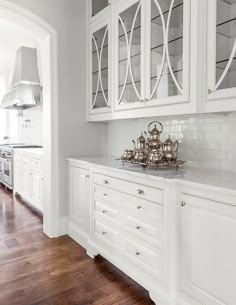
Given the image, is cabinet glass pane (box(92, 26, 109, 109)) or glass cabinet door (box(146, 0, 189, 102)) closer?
glass cabinet door (box(146, 0, 189, 102))

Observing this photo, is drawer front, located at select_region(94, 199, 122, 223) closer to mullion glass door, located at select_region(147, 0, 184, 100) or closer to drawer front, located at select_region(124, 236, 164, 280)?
drawer front, located at select_region(124, 236, 164, 280)

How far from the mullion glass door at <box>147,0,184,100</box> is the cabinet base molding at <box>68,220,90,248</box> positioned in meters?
1.56

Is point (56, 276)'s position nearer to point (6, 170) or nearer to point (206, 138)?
point (206, 138)

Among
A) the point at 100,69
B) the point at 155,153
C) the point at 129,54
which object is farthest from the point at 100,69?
the point at 155,153

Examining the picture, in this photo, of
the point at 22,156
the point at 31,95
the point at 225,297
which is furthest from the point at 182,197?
the point at 31,95

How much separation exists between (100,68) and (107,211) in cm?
155

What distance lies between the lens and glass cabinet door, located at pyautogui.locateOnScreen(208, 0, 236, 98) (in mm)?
1617

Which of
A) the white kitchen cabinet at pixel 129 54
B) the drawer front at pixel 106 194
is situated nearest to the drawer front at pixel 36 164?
the drawer front at pixel 106 194

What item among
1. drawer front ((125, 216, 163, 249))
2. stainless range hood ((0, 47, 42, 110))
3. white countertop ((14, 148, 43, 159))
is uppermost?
stainless range hood ((0, 47, 42, 110))

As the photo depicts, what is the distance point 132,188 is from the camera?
1982 millimetres

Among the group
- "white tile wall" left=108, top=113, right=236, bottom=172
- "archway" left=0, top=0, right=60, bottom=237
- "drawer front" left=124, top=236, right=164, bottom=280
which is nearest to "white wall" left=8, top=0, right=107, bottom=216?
"archway" left=0, top=0, right=60, bottom=237

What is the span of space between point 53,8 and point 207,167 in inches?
91.6

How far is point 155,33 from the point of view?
2107 millimetres

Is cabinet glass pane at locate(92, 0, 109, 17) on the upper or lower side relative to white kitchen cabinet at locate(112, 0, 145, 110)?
upper
